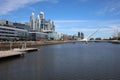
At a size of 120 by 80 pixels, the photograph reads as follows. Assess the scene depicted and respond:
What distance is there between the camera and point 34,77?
2641 cm

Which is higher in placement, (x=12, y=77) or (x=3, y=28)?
(x=3, y=28)

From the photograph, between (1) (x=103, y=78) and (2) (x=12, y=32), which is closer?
(1) (x=103, y=78)

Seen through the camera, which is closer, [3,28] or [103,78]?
[103,78]

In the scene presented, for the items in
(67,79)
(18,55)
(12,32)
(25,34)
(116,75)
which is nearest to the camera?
(67,79)

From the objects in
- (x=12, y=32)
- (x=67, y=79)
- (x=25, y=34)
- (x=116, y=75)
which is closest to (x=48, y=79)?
(x=67, y=79)

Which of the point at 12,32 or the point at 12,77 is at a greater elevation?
the point at 12,32

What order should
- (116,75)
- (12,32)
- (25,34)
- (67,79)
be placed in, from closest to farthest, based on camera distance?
(67,79) < (116,75) < (12,32) < (25,34)

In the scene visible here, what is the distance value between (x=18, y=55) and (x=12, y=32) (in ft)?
295

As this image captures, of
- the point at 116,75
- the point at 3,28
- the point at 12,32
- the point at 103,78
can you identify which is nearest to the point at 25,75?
the point at 103,78

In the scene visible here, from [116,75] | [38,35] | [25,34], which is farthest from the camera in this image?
[38,35]

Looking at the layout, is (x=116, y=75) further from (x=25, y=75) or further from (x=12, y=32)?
(x=12, y=32)

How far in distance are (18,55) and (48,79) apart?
2898 centimetres

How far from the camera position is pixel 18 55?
52562 mm

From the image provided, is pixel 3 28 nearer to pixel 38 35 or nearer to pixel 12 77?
pixel 38 35
